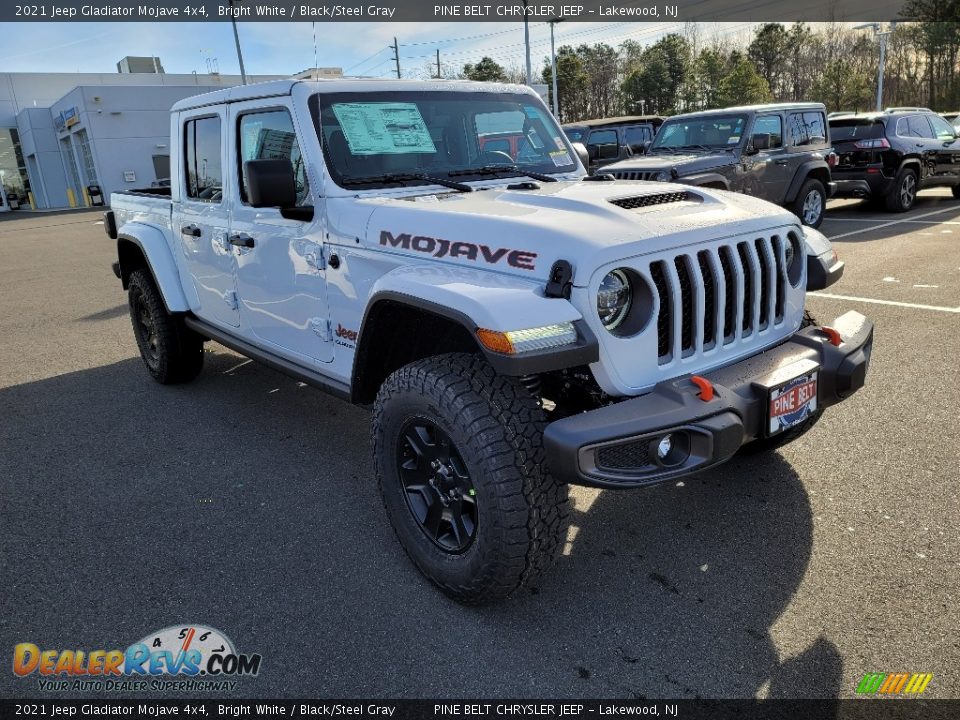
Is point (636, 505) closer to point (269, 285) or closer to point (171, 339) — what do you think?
point (269, 285)

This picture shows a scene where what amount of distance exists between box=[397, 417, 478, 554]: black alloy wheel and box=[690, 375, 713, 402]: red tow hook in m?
0.84

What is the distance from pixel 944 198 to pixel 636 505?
14354 mm

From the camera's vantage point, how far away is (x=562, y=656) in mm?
2443

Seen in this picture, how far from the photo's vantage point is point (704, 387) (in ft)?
7.97

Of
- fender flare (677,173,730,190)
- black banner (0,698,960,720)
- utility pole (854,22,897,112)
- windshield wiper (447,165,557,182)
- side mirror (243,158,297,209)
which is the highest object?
utility pole (854,22,897,112)

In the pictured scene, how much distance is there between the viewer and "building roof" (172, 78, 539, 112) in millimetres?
3535

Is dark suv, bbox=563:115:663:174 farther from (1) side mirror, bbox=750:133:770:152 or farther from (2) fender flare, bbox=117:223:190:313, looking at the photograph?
(2) fender flare, bbox=117:223:190:313

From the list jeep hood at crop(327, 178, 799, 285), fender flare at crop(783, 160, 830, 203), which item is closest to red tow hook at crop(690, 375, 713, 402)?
jeep hood at crop(327, 178, 799, 285)

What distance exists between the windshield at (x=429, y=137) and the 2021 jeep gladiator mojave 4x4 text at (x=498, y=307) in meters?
0.01

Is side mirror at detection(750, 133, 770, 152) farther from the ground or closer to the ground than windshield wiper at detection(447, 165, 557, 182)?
closer to the ground

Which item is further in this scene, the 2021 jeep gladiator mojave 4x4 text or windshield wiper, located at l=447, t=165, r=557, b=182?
windshield wiper, located at l=447, t=165, r=557, b=182

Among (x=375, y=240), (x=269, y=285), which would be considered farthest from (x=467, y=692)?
(x=269, y=285)

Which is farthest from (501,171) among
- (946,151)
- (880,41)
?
(880,41)

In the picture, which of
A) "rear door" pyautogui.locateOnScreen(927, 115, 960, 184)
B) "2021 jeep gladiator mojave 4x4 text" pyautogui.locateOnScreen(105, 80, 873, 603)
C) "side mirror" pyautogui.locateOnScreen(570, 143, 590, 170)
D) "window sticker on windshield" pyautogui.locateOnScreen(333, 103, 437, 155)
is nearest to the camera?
"2021 jeep gladiator mojave 4x4 text" pyautogui.locateOnScreen(105, 80, 873, 603)
